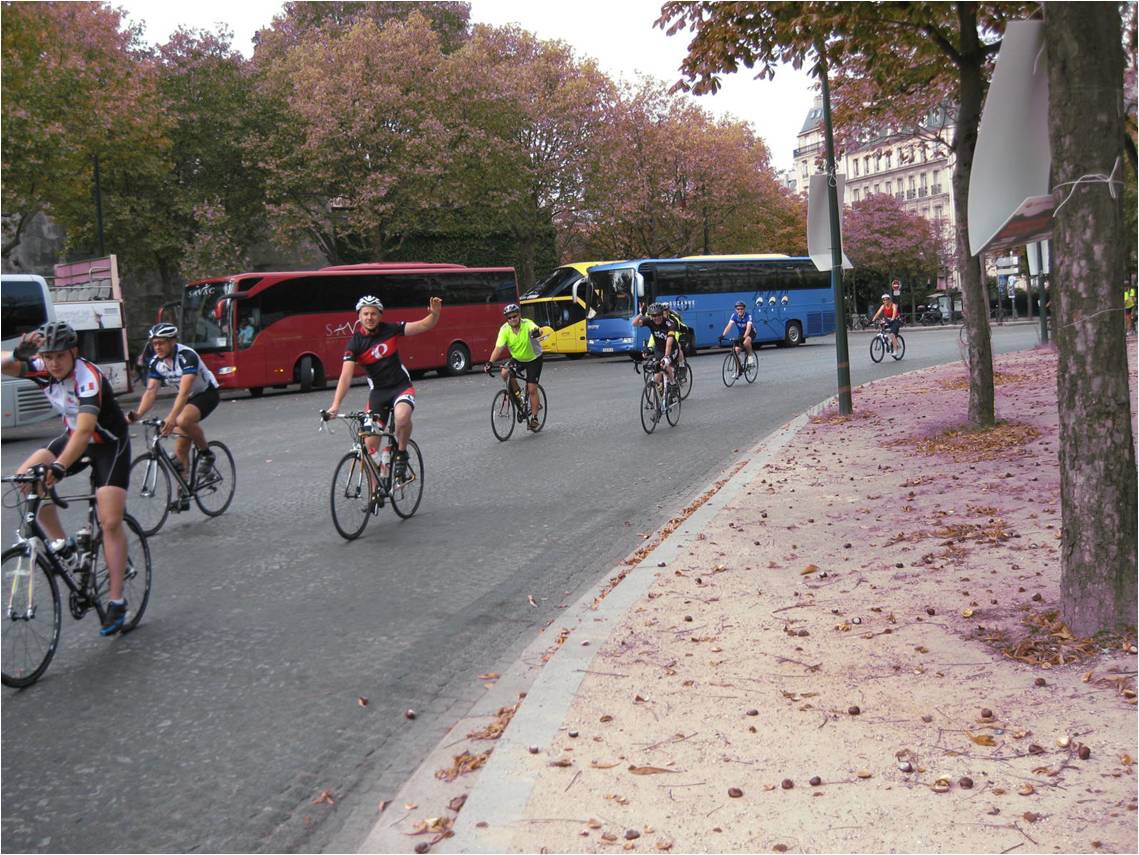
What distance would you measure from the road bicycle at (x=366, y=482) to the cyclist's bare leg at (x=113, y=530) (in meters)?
2.45

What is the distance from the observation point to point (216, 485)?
10180 mm

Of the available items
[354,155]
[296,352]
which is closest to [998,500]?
[296,352]

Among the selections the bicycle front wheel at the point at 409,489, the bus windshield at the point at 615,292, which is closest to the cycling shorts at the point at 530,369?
the bicycle front wheel at the point at 409,489

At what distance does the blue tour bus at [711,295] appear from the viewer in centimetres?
3828

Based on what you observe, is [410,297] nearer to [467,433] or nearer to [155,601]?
[467,433]

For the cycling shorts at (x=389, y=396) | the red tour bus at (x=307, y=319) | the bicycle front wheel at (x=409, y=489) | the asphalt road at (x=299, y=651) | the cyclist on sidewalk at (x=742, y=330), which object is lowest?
the asphalt road at (x=299, y=651)

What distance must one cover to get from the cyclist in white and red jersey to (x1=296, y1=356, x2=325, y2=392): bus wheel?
2055 centimetres

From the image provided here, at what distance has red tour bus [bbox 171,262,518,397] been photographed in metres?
28.7

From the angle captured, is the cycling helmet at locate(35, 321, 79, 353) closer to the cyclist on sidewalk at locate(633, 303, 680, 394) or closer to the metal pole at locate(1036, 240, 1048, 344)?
the cyclist on sidewalk at locate(633, 303, 680, 394)

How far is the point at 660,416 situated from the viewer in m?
16.3

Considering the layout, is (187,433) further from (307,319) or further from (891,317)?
(891,317)

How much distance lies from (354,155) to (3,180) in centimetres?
1214

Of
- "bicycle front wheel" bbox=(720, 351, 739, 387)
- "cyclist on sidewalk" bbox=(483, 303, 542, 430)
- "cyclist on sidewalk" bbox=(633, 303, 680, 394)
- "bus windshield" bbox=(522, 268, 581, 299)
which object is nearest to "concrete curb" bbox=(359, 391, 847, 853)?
"cyclist on sidewalk" bbox=(483, 303, 542, 430)

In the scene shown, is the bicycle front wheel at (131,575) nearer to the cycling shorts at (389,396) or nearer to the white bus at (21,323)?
the cycling shorts at (389,396)
